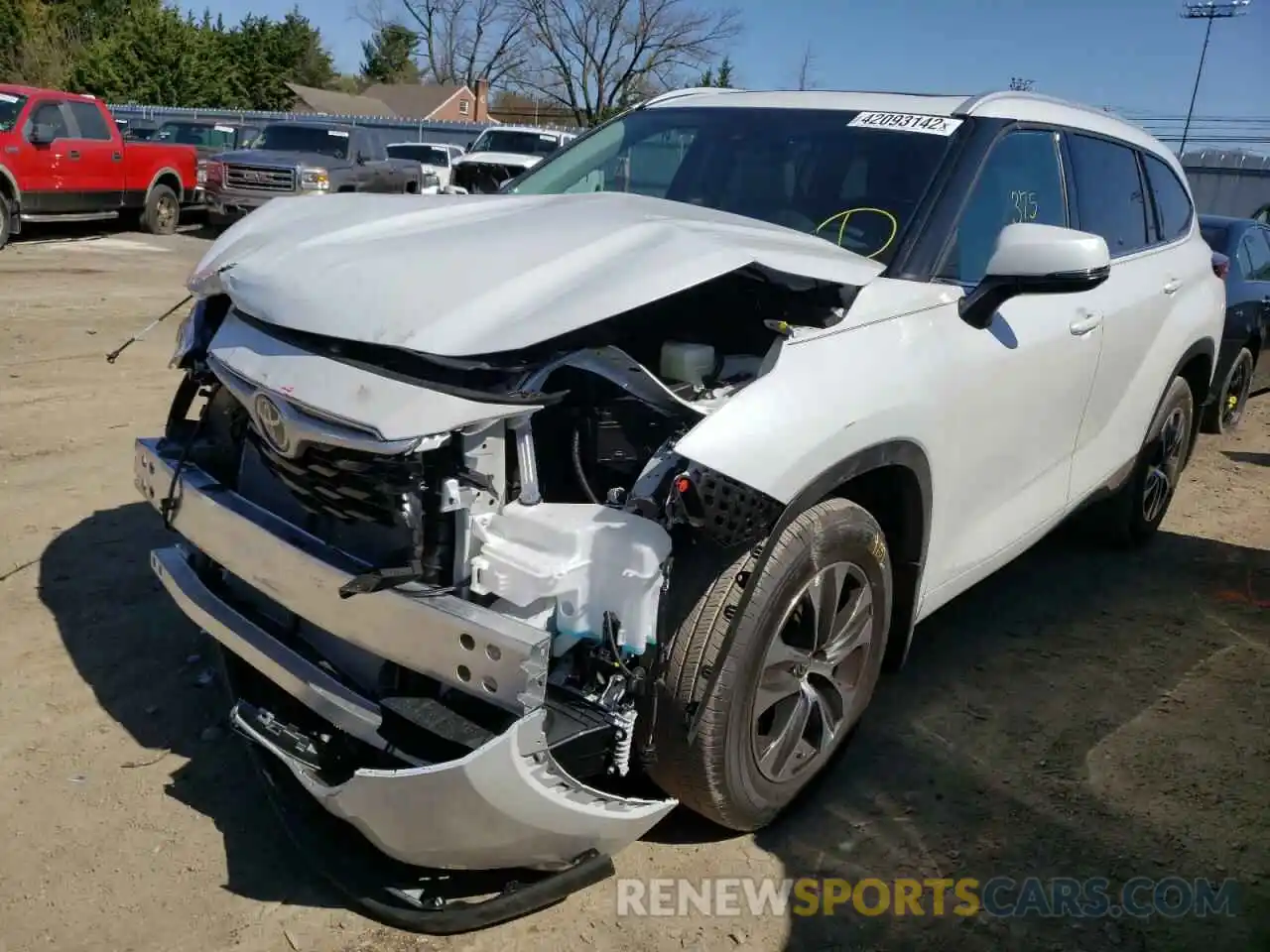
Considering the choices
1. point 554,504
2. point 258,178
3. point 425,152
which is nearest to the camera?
point 554,504

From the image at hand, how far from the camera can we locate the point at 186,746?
127 inches

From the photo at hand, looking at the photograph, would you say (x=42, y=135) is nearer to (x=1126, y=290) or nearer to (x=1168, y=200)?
(x=1168, y=200)

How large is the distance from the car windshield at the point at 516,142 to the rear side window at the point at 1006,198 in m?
18.7

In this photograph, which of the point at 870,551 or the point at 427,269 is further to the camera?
the point at 870,551

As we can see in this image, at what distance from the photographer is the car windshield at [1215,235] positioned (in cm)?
805

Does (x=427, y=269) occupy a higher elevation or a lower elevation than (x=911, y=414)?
higher

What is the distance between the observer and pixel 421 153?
2155 centimetres

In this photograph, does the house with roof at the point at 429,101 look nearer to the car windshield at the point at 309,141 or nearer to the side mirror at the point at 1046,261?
the car windshield at the point at 309,141

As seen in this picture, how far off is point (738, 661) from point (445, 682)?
656mm

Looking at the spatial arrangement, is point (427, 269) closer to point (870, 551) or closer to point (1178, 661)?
point (870, 551)

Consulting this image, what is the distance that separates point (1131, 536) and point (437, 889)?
3.90 metres

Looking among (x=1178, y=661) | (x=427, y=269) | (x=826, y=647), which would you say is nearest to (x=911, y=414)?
(x=826, y=647)

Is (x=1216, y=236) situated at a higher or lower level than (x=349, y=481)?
higher

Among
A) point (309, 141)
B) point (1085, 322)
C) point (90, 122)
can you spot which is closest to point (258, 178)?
point (309, 141)
